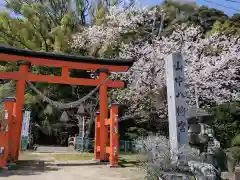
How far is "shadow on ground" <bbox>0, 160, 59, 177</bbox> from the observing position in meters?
8.38

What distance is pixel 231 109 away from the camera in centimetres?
1302

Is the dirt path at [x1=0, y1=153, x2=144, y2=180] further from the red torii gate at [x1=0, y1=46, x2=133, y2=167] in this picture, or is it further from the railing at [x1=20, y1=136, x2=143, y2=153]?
the railing at [x1=20, y1=136, x2=143, y2=153]

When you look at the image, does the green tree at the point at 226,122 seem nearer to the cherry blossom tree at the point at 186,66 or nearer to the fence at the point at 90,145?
the cherry blossom tree at the point at 186,66

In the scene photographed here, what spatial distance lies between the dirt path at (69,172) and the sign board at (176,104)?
6.73 ft

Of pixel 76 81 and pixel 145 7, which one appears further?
pixel 145 7

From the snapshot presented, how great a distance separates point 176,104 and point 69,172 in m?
4.33

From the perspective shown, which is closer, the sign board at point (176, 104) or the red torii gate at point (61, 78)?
the sign board at point (176, 104)

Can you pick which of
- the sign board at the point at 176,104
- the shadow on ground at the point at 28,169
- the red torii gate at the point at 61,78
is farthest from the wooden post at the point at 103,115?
the sign board at the point at 176,104

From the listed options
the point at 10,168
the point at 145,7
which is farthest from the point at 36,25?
the point at 10,168

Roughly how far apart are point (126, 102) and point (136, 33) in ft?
23.3

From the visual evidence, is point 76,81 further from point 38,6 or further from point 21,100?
point 38,6

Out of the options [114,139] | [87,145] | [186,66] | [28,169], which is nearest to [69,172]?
[28,169]

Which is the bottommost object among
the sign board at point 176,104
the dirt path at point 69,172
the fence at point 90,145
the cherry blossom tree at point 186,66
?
the dirt path at point 69,172

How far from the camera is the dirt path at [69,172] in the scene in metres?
7.89
